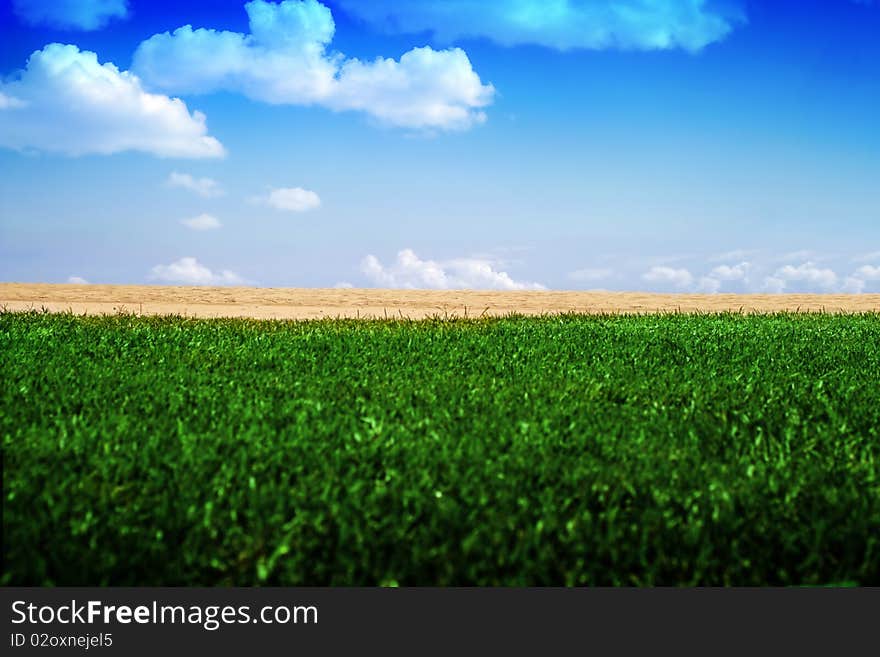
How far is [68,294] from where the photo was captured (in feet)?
71.7

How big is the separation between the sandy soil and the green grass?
923cm

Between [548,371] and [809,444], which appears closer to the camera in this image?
[809,444]

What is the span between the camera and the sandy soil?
16.8 meters

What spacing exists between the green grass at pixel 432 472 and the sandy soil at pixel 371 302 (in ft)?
30.3

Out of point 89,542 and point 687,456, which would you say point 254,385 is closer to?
Answer: point 89,542

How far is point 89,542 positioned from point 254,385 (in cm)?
311

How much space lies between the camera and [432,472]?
3.93 m

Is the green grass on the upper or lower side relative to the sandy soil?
lower

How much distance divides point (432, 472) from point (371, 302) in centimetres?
1628

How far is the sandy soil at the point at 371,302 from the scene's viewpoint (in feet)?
55.0

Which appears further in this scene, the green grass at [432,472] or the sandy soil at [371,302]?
the sandy soil at [371,302]

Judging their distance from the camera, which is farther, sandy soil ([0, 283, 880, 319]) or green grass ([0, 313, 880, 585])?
sandy soil ([0, 283, 880, 319])

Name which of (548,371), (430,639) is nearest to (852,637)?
(430,639)

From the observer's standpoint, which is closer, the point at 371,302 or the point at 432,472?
the point at 432,472
